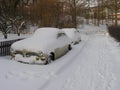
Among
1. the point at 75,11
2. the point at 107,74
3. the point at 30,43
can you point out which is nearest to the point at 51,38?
the point at 30,43

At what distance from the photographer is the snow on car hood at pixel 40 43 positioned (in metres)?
10.9

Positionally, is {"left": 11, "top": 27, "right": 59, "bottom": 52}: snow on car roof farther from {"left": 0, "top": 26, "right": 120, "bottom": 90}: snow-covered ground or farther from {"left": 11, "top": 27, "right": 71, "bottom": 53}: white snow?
{"left": 0, "top": 26, "right": 120, "bottom": 90}: snow-covered ground

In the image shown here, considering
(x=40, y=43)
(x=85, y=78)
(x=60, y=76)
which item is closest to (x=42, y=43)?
(x=40, y=43)

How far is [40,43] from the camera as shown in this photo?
36.9 feet

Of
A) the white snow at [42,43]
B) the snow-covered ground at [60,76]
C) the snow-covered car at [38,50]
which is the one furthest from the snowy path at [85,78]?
the white snow at [42,43]

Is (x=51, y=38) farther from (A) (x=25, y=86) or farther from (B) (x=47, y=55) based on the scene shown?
(A) (x=25, y=86)

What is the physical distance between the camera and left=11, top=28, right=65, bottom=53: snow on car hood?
428 inches

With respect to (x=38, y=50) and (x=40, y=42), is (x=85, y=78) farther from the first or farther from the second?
(x=40, y=42)

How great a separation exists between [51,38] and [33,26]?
2757 centimetres

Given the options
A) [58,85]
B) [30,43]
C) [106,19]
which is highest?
[106,19]

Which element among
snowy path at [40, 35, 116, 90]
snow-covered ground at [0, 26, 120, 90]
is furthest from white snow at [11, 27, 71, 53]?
snowy path at [40, 35, 116, 90]

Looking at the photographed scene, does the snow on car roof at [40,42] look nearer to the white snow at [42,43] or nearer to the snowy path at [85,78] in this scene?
the white snow at [42,43]

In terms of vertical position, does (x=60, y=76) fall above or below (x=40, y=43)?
below

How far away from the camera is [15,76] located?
27.1 ft
